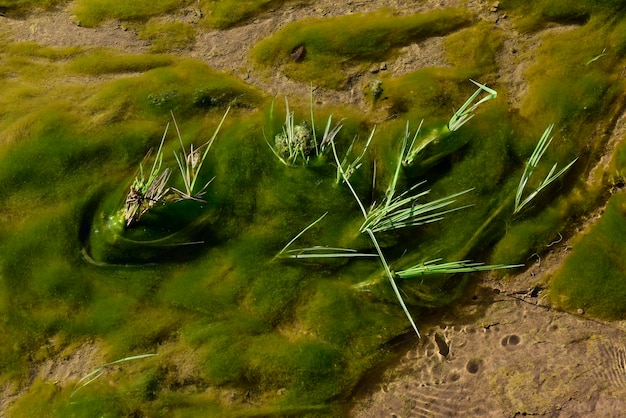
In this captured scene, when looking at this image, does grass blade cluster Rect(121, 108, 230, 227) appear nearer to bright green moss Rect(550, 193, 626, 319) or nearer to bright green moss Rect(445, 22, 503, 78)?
bright green moss Rect(445, 22, 503, 78)

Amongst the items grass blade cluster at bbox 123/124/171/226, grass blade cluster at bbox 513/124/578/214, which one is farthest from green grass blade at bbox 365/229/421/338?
grass blade cluster at bbox 123/124/171/226

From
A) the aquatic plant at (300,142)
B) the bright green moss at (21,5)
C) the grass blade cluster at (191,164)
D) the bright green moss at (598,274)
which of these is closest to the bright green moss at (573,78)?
the bright green moss at (598,274)

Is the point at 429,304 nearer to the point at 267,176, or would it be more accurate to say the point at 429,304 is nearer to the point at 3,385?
the point at 267,176

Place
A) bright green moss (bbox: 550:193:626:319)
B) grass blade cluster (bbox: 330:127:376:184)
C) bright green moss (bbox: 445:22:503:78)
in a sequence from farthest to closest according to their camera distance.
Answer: bright green moss (bbox: 445:22:503:78) < bright green moss (bbox: 550:193:626:319) < grass blade cluster (bbox: 330:127:376:184)

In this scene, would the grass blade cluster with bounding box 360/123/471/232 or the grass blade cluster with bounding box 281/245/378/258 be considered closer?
the grass blade cluster with bounding box 360/123/471/232

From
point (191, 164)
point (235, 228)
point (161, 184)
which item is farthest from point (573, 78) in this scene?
point (161, 184)

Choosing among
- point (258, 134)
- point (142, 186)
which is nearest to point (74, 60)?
point (142, 186)

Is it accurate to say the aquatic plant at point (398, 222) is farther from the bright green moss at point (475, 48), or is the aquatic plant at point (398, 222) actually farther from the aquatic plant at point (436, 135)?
the bright green moss at point (475, 48)

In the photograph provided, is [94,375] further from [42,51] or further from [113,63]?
[42,51]
